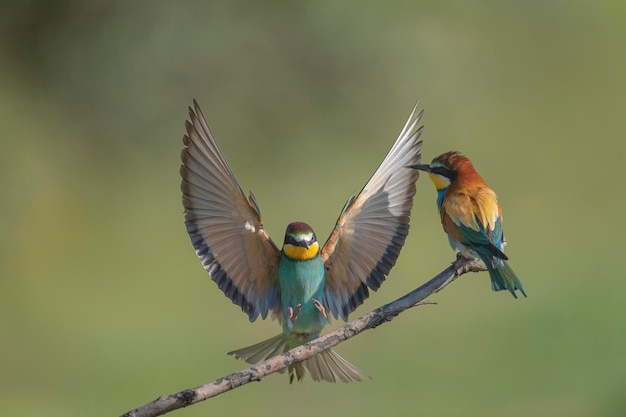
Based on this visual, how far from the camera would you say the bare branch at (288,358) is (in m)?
1.31

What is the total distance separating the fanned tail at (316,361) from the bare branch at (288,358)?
1.16 feet

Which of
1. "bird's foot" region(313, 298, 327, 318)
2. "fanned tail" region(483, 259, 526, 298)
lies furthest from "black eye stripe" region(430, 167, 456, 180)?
"bird's foot" region(313, 298, 327, 318)

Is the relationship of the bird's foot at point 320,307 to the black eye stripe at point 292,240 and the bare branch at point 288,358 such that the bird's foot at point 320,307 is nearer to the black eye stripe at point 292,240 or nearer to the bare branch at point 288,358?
the black eye stripe at point 292,240

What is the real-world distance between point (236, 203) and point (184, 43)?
3.75 m

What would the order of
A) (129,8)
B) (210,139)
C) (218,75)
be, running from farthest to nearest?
(129,8) → (218,75) → (210,139)

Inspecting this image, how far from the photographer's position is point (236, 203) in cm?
181

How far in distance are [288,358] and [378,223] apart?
514 mm

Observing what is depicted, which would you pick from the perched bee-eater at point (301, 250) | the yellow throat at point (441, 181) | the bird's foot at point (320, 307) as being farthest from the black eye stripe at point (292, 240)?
the yellow throat at point (441, 181)

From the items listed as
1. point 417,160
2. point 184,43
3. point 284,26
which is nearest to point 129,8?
point 184,43

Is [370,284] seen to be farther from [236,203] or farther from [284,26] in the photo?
[284,26]

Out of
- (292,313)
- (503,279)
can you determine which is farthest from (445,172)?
(292,313)

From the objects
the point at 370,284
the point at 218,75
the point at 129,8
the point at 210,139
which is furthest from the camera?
the point at 129,8

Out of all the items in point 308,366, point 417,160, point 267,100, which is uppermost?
point 267,100

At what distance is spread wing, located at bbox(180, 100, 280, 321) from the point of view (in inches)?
68.9
